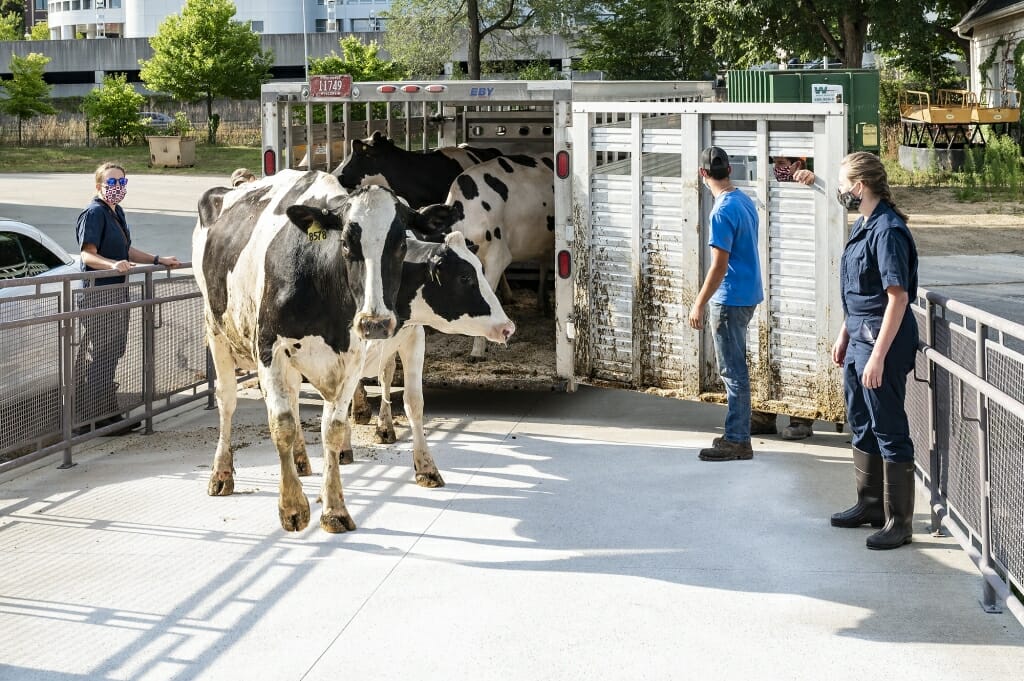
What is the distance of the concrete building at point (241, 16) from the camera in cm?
9344

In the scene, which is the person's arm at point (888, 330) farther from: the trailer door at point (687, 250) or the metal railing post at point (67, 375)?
the metal railing post at point (67, 375)

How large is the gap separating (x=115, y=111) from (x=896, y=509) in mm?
53129

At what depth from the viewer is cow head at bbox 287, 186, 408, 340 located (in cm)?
731

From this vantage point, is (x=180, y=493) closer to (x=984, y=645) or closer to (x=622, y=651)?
(x=622, y=651)

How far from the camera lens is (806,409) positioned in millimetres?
9625

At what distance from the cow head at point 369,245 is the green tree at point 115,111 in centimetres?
5095

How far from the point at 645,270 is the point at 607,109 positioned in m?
1.33

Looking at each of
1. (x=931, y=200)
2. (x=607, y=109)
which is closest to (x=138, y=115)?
(x=931, y=200)

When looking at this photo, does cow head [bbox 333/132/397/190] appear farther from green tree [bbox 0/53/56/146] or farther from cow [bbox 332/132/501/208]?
green tree [bbox 0/53/56/146]

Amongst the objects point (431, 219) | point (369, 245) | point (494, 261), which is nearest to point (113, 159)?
point (494, 261)

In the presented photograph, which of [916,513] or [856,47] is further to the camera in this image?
[856,47]

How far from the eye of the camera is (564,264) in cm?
1069

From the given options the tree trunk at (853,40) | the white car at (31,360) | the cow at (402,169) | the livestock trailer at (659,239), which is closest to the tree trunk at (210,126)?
the tree trunk at (853,40)

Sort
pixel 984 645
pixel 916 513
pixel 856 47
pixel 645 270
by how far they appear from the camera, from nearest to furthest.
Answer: pixel 984 645 → pixel 916 513 → pixel 645 270 → pixel 856 47
